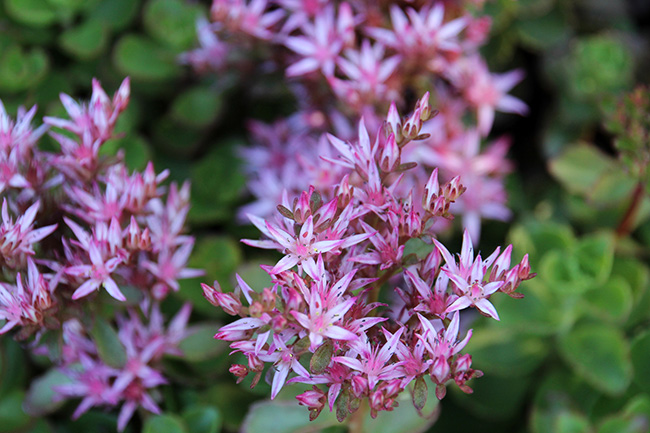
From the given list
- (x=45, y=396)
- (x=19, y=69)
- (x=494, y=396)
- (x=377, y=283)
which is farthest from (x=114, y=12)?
(x=494, y=396)

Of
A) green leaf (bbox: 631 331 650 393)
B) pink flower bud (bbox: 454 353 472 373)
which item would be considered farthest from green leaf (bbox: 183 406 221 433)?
green leaf (bbox: 631 331 650 393)

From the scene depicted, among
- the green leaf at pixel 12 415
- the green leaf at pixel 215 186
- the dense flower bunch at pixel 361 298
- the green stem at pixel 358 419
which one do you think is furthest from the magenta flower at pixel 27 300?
the green leaf at pixel 215 186

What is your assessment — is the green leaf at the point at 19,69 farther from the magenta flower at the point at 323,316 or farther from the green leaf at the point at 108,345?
the magenta flower at the point at 323,316

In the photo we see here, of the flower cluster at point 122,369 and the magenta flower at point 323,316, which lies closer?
the magenta flower at point 323,316

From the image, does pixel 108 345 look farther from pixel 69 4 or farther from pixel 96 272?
pixel 69 4

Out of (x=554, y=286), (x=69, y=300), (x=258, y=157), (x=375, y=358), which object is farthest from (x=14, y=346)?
(x=554, y=286)

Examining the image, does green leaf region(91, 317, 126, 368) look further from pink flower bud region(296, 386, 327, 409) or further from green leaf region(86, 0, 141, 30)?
green leaf region(86, 0, 141, 30)
